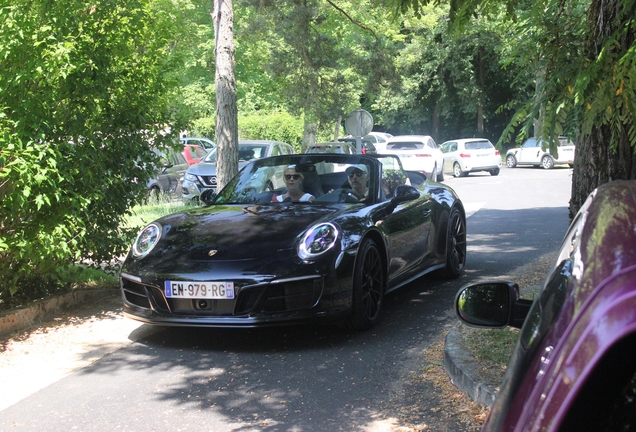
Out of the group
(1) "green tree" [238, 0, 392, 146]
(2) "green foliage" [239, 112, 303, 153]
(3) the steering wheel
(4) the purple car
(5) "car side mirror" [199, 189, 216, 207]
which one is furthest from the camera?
(2) "green foliage" [239, 112, 303, 153]

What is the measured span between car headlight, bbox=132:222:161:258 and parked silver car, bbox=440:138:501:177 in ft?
88.8

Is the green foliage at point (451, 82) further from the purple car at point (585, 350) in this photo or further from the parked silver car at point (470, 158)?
the purple car at point (585, 350)

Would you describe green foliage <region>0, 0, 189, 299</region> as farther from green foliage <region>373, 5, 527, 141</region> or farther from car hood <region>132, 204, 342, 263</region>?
green foliage <region>373, 5, 527, 141</region>

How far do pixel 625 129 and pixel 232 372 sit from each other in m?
3.10

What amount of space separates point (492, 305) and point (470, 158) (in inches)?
1226

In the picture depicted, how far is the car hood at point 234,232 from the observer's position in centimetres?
617

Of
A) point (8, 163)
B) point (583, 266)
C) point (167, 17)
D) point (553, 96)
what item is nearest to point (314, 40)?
point (167, 17)

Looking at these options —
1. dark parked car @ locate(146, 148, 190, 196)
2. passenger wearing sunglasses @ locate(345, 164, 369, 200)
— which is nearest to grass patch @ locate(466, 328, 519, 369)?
passenger wearing sunglasses @ locate(345, 164, 369, 200)

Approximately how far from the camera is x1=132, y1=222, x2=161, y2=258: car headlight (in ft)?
21.6

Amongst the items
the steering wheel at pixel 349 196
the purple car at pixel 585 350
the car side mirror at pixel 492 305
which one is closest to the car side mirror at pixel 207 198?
the steering wheel at pixel 349 196

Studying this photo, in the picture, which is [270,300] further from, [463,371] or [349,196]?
[349,196]

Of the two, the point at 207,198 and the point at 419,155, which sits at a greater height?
the point at 207,198

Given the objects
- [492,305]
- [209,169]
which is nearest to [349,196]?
[492,305]

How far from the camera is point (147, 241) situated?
6.70m
